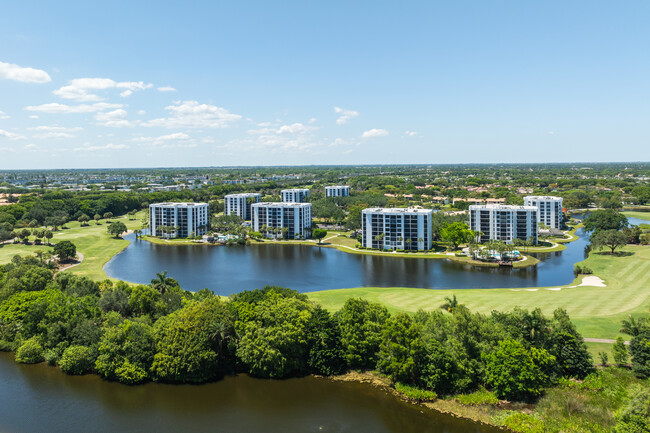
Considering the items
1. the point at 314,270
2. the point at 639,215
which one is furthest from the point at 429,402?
the point at 639,215

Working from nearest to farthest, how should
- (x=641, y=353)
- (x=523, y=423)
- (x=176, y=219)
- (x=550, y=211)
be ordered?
(x=523, y=423) → (x=641, y=353) → (x=550, y=211) → (x=176, y=219)

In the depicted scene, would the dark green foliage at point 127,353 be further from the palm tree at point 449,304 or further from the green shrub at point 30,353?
the palm tree at point 449,304

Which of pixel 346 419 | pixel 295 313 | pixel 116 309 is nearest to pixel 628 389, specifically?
pixel 346 419

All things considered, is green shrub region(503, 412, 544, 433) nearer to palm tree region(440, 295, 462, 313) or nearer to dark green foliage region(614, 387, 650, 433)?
dark green foliage region(614, 387, 650, 433)

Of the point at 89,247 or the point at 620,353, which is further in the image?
the point at 89,247

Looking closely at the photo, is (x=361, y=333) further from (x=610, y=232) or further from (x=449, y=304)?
(x=610, y=232)

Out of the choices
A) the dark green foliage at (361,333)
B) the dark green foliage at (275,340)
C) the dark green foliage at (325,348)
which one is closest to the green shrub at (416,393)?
the dark green foliage at (361,333)

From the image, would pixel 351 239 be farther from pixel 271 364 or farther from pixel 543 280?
pixel 271 364
